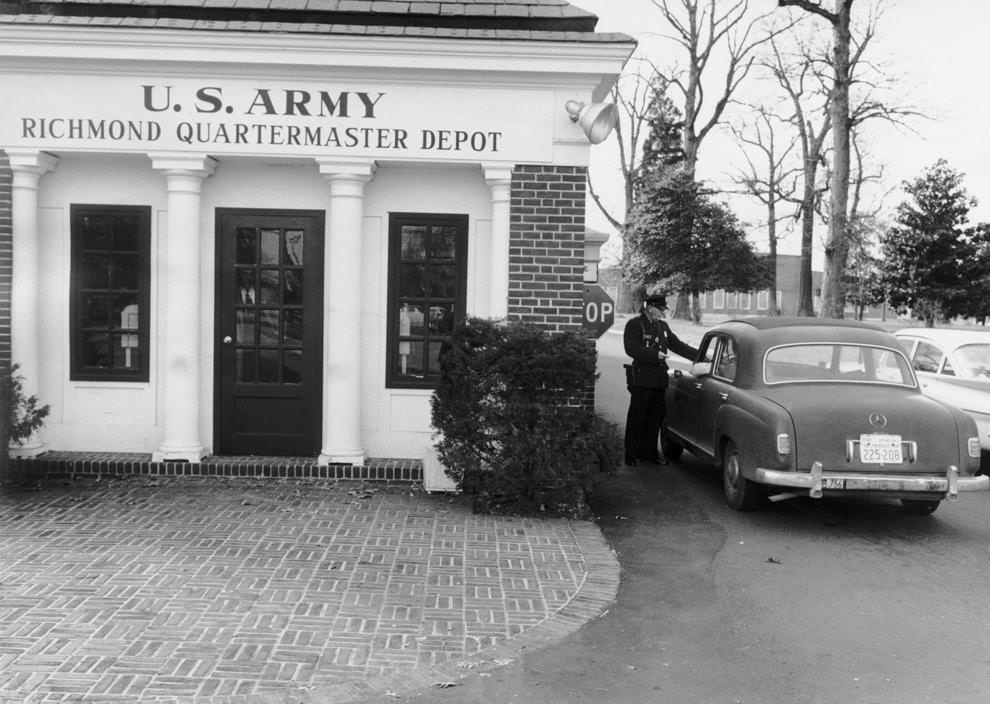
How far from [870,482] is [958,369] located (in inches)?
154

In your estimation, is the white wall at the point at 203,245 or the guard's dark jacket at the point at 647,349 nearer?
the white wall at the point at 203,245

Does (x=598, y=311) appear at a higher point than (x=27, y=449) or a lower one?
higher

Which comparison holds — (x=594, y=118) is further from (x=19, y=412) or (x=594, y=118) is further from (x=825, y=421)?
(x=19, y=412)

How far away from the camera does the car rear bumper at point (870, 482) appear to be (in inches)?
282

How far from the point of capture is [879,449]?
286 inches

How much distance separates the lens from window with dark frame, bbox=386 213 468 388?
8.91 metres

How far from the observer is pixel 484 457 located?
756 cm

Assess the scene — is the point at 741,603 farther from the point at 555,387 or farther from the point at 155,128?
the point at 155,128

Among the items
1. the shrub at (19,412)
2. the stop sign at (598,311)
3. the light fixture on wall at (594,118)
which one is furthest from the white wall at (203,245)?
the stop sign at (598,311)

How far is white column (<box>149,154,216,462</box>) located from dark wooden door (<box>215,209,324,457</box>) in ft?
1.02

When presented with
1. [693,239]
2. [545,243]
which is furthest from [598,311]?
[693,239]

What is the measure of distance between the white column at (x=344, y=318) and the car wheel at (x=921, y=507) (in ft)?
16.5

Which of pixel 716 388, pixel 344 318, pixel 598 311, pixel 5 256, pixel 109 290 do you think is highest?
pixel 5 256

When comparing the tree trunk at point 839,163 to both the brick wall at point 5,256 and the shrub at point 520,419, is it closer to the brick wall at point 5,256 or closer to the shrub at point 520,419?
the shrub at point 520,419
